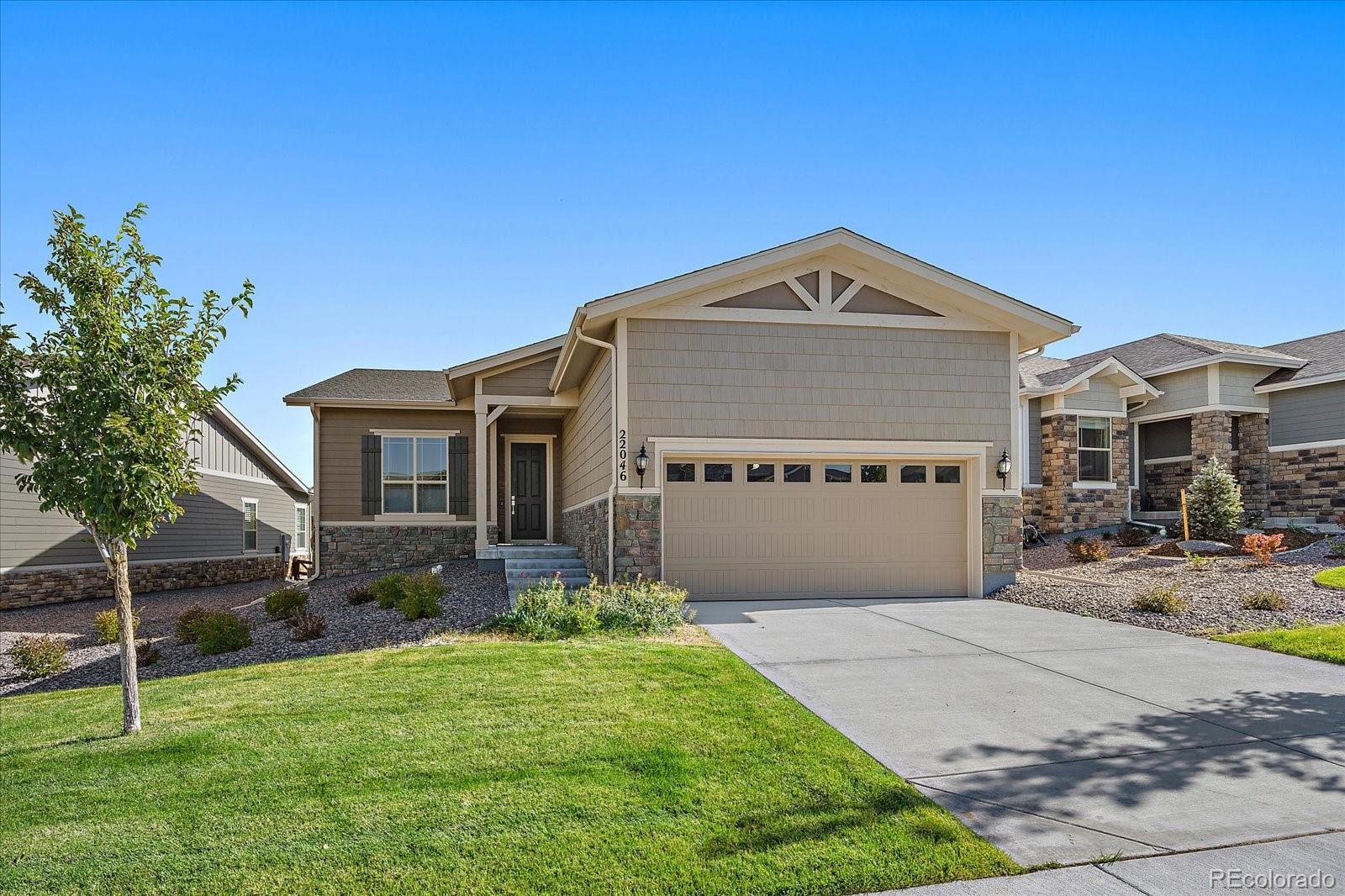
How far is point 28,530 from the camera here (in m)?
15.1

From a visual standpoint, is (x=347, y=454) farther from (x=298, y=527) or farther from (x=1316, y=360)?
(x=1316, y=360)

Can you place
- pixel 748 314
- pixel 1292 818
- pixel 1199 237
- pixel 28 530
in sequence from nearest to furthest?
pixel 1292 818
pixel 748 314
pixel 1199 237
pixel 28 530

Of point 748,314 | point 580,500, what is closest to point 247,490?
point 580,500

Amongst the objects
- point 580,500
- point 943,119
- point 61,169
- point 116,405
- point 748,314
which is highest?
point 943,119

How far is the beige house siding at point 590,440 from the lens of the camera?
11.4 metres

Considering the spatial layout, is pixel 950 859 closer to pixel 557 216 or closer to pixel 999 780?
pixel 999 780

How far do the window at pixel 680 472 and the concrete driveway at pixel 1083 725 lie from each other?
8.42ft

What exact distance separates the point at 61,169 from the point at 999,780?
11.2 meters

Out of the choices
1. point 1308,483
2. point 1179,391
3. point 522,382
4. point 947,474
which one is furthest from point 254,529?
point 1308,483

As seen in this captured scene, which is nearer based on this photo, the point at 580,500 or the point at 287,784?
the point at 287,784

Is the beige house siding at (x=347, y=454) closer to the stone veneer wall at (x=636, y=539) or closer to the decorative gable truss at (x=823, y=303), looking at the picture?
the stone veneer wall at (x=636, y=539)

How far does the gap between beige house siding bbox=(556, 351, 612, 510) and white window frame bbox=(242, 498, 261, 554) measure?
36.5 ft

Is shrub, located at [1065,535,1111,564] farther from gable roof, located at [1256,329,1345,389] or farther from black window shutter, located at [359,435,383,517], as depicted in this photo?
black window shutter, located at [359,435,383,517]

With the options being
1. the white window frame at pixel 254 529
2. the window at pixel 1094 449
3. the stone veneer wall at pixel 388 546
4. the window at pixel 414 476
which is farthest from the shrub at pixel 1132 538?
the white window frame at pixel 254 529
